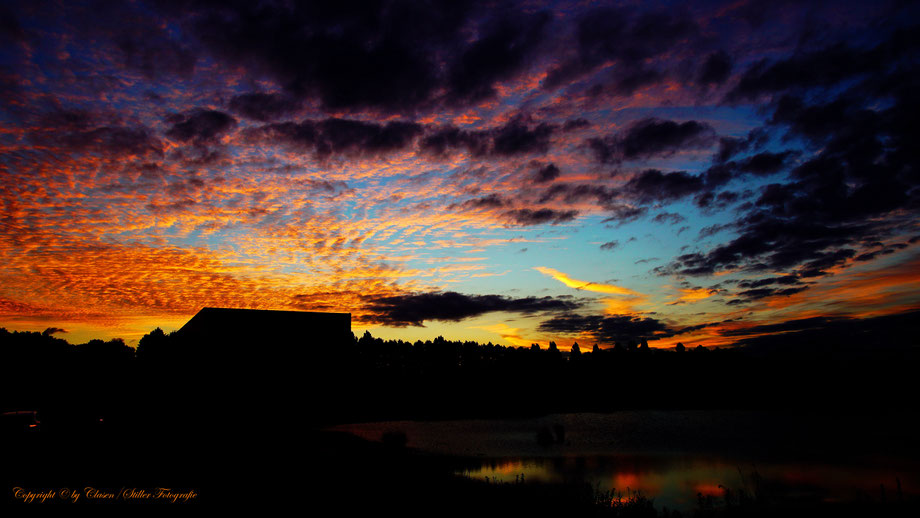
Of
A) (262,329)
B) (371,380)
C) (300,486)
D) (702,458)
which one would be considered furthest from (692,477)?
(371,380)

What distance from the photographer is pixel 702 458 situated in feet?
139

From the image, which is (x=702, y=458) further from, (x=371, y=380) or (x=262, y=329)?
(x=371, y=380)

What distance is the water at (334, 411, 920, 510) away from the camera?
99.8 feet

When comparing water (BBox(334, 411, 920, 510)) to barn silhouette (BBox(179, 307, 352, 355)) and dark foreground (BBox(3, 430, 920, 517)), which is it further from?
barn silhouette (BBox(179, 307, 352, 355))

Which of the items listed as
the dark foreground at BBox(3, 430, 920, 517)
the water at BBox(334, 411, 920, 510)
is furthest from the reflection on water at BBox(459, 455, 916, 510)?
the dark foreground at BBox(3, 430, 920, 517)

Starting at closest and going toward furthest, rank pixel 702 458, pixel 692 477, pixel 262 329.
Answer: pixel 692 477, pixel 702 458, pixel 262 329

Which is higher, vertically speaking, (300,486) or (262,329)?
(262,329)

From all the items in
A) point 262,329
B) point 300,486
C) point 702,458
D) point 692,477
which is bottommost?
point 702,458

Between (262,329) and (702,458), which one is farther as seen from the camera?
(262,329)

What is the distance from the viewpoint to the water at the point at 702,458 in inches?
1197

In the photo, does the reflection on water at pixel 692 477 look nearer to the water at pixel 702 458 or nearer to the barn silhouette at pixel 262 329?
the water at pixel 702 458

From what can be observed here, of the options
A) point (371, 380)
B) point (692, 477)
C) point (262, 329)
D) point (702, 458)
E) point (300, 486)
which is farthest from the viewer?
point (371, 380)

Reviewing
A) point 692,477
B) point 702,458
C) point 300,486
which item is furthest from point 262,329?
point 702,458

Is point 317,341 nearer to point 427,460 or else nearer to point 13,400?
point 427,460
